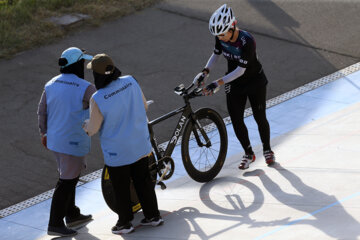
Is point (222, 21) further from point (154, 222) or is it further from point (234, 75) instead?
point (154, 222)

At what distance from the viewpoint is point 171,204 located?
6.13 metres

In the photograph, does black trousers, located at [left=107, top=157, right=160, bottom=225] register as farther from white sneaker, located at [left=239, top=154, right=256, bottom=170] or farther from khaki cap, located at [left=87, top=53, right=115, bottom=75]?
white sneaker, located at [left=239, top=154, right=256, bottom=170]

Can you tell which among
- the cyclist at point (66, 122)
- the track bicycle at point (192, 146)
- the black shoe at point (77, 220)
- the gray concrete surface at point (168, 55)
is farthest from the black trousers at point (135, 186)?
the gray concrete surface at point (168, 55)

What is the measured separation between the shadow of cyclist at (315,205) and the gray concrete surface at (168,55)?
7.46 ft

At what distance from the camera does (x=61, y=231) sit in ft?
18.7

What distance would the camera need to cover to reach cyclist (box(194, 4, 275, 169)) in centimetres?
610

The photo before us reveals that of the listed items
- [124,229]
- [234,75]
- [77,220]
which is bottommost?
[77,220]

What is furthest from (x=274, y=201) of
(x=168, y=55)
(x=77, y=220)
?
(x=168, y=55)

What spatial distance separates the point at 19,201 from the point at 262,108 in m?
2.71

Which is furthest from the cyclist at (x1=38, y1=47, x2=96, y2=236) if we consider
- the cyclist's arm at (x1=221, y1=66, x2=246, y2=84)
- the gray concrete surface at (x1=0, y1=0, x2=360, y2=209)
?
the gray concrete surface at (x1=0, y1=0, x2=360, y2=209)

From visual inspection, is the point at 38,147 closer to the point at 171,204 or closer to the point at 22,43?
the point at 171,204

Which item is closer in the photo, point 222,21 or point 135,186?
point 135,186

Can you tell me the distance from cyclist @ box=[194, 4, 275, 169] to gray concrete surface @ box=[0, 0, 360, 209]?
178 cm

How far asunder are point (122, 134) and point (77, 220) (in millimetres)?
1261
